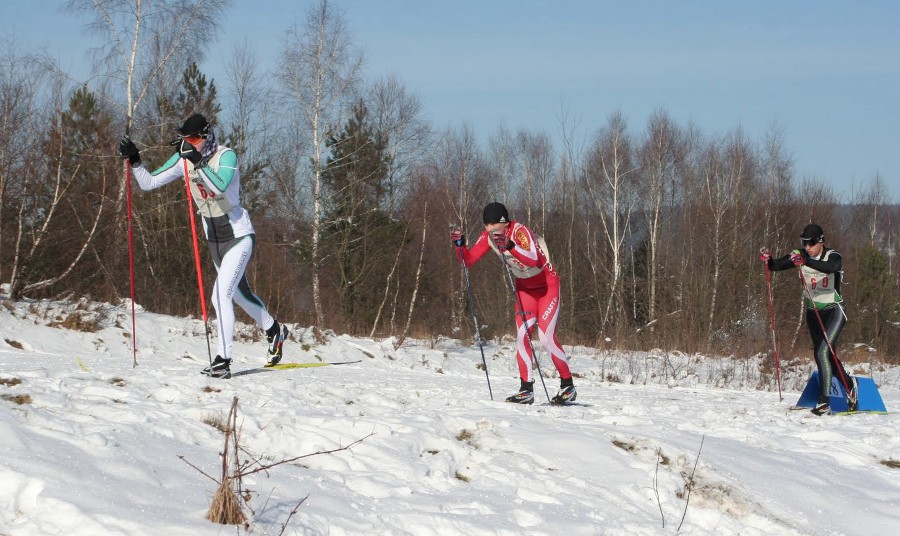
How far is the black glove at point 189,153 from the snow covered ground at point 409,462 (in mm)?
1956

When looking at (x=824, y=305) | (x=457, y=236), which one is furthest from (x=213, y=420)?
(x=824, y=305)

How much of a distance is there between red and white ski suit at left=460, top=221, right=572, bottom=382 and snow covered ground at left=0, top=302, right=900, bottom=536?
1.88ft

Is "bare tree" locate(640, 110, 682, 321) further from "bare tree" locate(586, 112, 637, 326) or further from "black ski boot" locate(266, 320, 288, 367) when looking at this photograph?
"black ski boot" locate(266, 320, 288, 367)

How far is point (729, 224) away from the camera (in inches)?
1700

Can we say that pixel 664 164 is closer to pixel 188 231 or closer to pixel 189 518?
pixel 188 231

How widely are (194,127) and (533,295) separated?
3.73 metres

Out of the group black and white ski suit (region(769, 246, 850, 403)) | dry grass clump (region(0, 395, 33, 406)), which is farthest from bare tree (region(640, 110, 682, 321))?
dry grass clump (region(0, 395, 33, 406))

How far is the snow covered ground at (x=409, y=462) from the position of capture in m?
4.03

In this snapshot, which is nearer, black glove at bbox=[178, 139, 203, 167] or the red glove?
black glove at bbox=[178, 139, 203, 167]

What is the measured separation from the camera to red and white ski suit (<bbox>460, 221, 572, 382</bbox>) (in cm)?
892

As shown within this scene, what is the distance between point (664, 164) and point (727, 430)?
131 feet

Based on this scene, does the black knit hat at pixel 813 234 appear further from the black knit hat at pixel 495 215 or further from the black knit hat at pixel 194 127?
the black knit hat at pixel 194 127

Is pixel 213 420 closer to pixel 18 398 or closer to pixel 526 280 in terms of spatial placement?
pixel 18 398

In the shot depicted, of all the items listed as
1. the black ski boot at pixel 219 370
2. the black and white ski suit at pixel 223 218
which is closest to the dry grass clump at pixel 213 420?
the black ski boot at pixel 219 370
